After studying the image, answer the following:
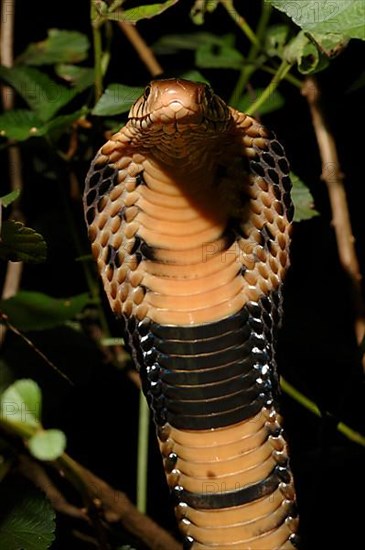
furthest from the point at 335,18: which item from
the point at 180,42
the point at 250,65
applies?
the point at 180,42

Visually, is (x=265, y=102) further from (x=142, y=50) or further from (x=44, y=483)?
(x=44, y=483)

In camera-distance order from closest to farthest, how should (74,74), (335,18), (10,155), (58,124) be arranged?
1. (335,18)
2. (58,124)
3. (74,74)
4. (10,155)

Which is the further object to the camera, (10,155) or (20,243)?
(10,155)

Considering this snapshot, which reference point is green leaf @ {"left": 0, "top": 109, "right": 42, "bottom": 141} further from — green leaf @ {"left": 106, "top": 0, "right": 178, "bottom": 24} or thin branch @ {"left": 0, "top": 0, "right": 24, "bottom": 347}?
green leaf @ {"left": 106, "top": 0, "right": 178, "bottom": 24}

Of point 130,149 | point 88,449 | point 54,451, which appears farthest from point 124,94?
point 88,449

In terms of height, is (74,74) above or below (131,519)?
above

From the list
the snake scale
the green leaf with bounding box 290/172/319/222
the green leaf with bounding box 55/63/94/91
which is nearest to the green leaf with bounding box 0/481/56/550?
the snake scale

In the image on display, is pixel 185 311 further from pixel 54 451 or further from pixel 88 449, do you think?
pixel 88 449
